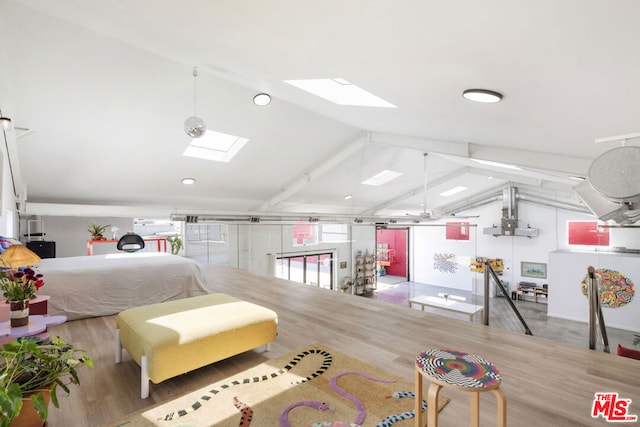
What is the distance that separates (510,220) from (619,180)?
1039 centimetres

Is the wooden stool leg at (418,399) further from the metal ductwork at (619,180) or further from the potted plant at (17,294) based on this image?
the potted plant at (17,294)

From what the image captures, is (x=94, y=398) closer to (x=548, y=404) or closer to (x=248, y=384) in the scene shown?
(x=248, y=384)

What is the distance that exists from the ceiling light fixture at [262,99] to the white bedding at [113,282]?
2473 mm

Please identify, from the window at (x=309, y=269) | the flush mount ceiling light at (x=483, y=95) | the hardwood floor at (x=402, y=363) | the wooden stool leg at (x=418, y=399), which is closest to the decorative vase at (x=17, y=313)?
the hardwood floor at (x=402, y=363)

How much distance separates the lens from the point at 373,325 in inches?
146

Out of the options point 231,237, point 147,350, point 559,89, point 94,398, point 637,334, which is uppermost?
point 559,89

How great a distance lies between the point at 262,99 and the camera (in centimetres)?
406

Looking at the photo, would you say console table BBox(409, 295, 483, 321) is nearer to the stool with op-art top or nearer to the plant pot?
the stool with op-art top

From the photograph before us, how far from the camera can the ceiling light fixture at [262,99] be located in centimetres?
402

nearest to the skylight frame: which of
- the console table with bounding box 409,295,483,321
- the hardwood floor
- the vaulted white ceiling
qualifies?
the vaulted white ceiling

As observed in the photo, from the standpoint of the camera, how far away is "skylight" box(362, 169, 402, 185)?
8133mm

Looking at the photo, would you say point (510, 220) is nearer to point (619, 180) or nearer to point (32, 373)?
point (619, 180)

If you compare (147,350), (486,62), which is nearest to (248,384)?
(147,350)

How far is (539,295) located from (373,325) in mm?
9618
